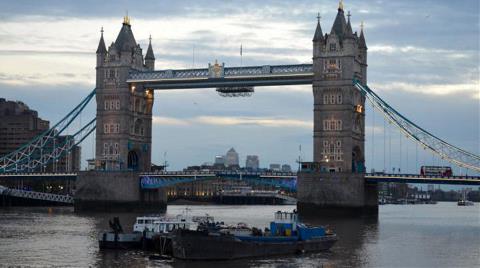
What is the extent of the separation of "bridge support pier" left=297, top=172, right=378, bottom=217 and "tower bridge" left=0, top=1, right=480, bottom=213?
0.44 feet

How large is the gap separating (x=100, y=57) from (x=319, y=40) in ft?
123

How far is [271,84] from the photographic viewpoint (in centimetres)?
12850

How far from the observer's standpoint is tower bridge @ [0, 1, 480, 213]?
11906cm

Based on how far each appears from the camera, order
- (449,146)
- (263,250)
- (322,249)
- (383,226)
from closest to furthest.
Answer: (263,250) < (322,249) < (383,226) < (449,146)

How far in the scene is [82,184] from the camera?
136 meters

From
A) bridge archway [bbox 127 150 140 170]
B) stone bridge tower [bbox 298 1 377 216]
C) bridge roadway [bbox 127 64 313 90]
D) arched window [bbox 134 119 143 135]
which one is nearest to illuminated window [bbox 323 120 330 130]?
stone bridge tower [bbox 298 1 377 216]

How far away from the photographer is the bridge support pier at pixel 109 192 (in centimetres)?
13388

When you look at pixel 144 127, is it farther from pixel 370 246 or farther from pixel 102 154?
pixel 370 246

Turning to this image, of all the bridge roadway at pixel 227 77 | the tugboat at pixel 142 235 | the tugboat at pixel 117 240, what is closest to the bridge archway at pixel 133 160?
the bridge roadway at pixel 227 77

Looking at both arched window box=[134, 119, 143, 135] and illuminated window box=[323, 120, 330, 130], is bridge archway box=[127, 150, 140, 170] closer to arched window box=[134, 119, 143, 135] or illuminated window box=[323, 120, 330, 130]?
arched window box=[134, 119, 143, 135]

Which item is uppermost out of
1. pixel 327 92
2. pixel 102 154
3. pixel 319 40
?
pixel 319 40

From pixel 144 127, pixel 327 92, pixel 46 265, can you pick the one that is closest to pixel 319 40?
pixel 327 92

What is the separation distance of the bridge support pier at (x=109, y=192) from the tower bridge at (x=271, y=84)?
0.15m

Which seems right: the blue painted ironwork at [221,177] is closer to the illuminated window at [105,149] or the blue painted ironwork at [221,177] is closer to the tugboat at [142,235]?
the illuminated window at [105,149]
